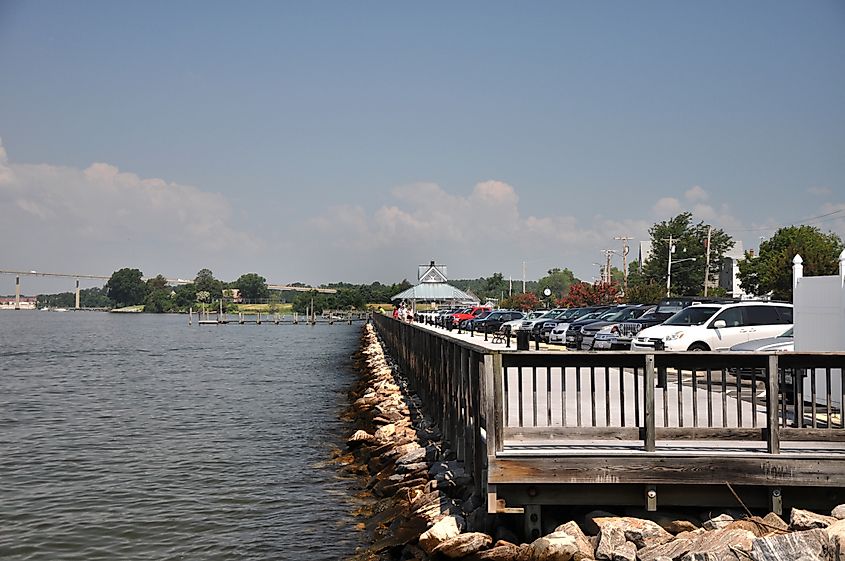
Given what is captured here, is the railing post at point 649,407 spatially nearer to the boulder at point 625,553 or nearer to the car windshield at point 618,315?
the boulder at point 625,553

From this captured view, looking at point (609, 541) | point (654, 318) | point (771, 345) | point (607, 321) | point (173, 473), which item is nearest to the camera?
point (609, 541)

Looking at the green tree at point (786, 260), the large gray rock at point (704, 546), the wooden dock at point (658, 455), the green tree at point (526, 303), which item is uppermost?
the green tree at point (786, 260)

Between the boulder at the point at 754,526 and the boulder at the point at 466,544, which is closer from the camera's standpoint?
the boulder at the point at 754,526

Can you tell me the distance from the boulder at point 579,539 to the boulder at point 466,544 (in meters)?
0.84

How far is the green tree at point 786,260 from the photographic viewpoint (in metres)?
64.9

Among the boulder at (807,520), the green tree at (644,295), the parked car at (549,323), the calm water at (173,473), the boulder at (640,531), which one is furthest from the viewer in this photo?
Answer: the green tree at (644,295)

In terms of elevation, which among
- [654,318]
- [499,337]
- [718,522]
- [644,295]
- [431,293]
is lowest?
[718,522]

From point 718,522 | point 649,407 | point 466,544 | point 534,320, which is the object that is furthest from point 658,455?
point 534,320

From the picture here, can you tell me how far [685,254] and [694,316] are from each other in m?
76.6

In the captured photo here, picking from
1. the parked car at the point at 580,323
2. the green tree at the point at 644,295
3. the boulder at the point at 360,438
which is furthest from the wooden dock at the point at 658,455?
the green tree at the point at 644,295

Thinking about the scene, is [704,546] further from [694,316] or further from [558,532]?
[694,316]

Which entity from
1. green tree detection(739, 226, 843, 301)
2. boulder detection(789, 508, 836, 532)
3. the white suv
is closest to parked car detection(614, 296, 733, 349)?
the white suv

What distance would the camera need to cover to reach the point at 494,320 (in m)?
50.6

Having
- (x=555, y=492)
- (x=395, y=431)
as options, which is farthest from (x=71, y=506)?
(x=555, y=492)
